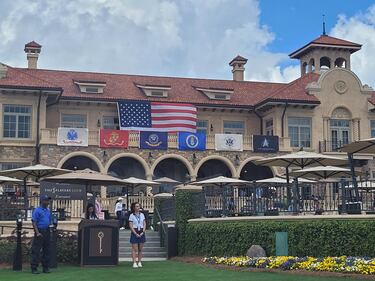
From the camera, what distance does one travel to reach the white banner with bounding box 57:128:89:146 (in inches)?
1414

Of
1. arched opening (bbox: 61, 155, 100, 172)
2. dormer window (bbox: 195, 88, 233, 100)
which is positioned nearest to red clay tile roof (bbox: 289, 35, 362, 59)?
dormer window (bbox: 195, 88, 233, 100)

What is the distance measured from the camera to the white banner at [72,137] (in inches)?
1414

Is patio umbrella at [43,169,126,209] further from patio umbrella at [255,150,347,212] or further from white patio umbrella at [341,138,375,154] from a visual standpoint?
white patio umbrella at [341,138,375,154]

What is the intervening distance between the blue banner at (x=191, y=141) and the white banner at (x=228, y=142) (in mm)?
844

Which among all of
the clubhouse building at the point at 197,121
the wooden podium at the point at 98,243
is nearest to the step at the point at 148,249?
the wooden podium at the point at 98,243

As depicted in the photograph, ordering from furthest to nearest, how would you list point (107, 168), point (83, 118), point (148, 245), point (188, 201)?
point (83, 118), point (107, 168), point (148, 245), point (188, 201)

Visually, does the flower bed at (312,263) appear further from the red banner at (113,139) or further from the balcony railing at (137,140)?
the balcony railing at (137,140)

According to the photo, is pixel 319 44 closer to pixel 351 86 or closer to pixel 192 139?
pixel 351 86

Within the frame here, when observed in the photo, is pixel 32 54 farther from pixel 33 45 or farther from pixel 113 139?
pixel 113 139

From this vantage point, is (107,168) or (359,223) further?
(107,168)

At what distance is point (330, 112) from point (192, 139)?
31.0 feet

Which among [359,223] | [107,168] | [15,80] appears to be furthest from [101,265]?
[15,80]

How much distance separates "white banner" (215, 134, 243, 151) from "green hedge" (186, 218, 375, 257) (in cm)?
1797

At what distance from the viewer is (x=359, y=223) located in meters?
15.4
